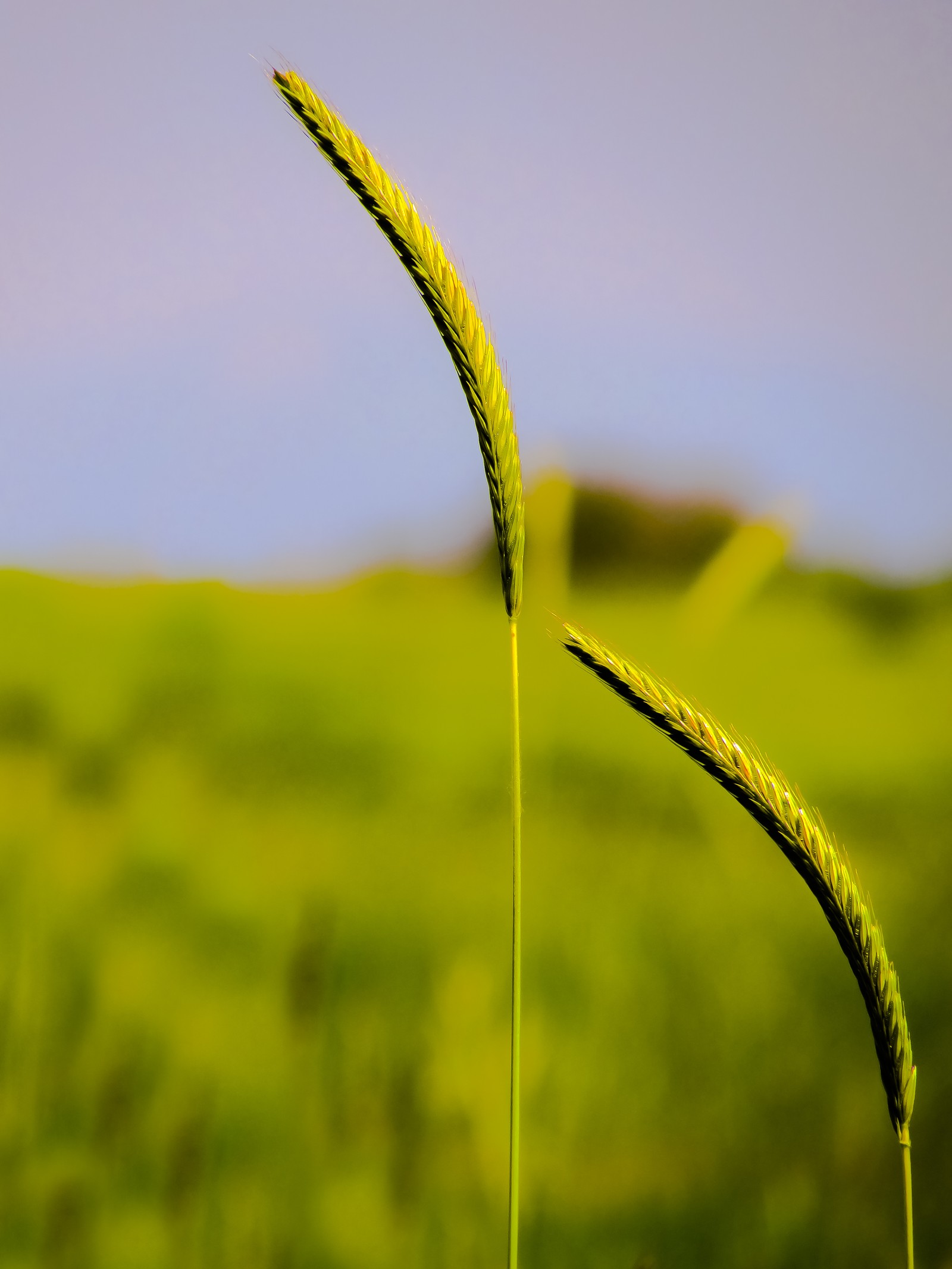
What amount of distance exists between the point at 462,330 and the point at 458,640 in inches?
12.0

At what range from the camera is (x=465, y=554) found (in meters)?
0.67

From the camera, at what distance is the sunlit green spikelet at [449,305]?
38 cm

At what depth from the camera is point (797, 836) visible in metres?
0.36

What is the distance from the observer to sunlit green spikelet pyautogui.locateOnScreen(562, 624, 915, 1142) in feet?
1.18

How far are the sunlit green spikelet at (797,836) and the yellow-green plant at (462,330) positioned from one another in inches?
2.3

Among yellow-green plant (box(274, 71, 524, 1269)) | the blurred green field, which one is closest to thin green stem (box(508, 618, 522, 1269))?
yellow-green plant (box(274, 71, 524, 1269))

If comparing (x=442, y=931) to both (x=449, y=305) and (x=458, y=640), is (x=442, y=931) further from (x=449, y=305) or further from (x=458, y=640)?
(x=449, y=305)

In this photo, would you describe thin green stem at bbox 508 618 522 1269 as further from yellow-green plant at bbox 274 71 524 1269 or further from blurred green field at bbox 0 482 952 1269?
blurred green field at bbox 0 482 952 1269

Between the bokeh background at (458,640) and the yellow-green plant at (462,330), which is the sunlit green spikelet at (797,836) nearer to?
the yellow-green plant at (462,330)

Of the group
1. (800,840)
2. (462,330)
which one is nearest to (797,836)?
(800,840)

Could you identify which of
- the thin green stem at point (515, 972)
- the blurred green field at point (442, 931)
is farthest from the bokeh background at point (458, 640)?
the thin green stem at point (515, 972)

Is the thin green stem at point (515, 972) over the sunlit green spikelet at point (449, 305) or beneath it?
beneath

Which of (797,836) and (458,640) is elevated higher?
(458,640)

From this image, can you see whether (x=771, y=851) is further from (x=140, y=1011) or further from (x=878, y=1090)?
(x=140, y=1011)
